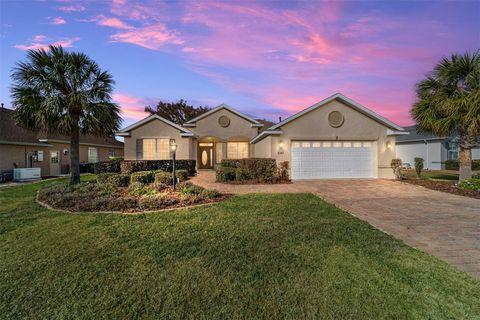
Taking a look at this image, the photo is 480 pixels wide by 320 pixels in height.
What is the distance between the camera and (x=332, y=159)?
1466 cm

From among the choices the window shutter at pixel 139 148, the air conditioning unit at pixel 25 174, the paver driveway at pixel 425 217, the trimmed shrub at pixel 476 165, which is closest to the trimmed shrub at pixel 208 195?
the paver driveway at pixel 425 217

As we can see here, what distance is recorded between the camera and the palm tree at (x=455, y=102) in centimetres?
1102

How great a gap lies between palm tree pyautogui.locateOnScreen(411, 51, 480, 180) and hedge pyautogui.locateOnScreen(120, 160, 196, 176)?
14108 mm

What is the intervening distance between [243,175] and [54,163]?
18.4 m

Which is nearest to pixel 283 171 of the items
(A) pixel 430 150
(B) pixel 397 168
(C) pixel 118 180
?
(B) pixel 397 168

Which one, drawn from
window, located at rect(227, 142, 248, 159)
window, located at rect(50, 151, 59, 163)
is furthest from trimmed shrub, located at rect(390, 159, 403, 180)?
window, located at rect(50, 151, 59, 163)

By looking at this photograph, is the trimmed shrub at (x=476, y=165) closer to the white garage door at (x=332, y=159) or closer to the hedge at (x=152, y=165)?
the white garage door at (x=332, y=159)

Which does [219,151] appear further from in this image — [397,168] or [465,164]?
[465,164]

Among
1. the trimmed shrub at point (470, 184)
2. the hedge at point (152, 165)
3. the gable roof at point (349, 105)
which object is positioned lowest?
the trimmed shrub at point (470, 184)

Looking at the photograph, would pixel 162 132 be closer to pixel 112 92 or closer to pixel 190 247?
pixel 112 92

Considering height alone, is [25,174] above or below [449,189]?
above

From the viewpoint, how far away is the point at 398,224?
230 inches

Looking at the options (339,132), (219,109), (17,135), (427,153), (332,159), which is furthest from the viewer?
(427,153)

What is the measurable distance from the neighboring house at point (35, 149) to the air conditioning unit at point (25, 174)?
2.62 feet
